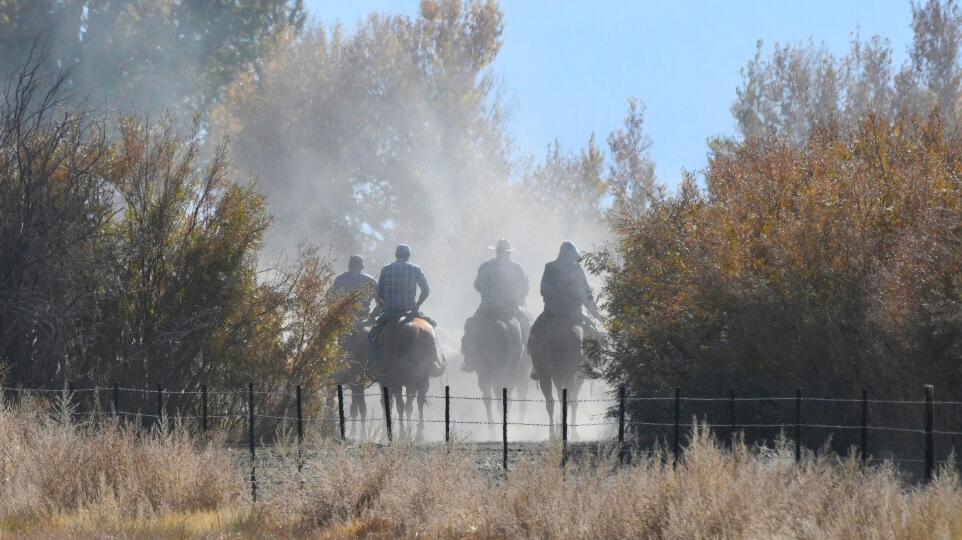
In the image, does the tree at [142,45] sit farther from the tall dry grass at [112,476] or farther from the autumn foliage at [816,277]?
the tall dry grass at [112,476]

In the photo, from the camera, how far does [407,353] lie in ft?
73.4

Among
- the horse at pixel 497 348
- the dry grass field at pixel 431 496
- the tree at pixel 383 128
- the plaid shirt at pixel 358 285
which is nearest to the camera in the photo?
the dry grass field at pixel 431 496

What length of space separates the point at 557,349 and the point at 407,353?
244 centimetres

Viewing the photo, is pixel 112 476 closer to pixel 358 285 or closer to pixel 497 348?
pixel 358 285

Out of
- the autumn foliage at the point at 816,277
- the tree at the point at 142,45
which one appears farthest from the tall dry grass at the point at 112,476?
the tree at the point at 142,45

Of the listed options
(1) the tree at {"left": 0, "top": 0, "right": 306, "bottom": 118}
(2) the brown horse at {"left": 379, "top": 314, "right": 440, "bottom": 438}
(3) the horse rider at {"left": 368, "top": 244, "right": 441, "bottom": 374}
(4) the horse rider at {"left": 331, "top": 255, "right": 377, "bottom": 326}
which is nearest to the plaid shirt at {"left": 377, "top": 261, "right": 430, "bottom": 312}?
(3) the horse rider at {"left": 368, "top": 244, "right": 441, "bottom": 374}

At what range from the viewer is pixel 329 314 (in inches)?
789

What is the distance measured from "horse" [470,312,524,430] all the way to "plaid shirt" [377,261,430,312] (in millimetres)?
2675

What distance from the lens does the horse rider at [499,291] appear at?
25125mm

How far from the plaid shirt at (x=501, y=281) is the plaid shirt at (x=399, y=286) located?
8.49 ft

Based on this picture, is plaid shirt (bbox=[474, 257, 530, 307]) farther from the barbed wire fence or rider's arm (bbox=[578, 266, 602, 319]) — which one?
the barbed wire fence

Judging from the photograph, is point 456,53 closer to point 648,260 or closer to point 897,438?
point 648,260

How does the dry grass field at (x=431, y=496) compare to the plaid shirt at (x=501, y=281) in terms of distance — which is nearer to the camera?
the dry grass field at (x=431, y=496)

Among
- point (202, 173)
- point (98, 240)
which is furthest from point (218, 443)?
point (202, 173)
